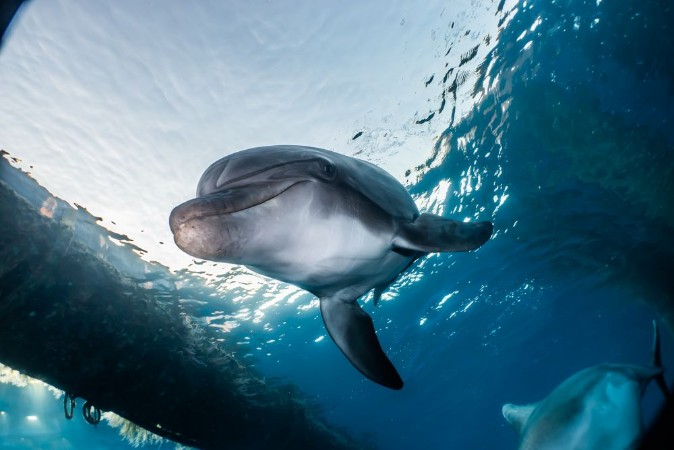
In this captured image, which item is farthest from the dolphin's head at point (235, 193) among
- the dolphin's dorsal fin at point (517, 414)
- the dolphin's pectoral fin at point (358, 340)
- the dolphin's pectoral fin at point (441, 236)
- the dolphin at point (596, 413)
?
the dolphin's dorsal fin at point (517, 414)

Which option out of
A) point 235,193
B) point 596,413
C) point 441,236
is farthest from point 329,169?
point 596,413

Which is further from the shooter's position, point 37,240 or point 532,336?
point 532,336

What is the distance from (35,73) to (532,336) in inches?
1153

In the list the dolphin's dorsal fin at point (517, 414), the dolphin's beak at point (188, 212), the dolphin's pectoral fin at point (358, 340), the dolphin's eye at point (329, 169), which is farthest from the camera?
the dolphin's dorsal fin at point (517, 414)

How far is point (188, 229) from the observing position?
1853 mm

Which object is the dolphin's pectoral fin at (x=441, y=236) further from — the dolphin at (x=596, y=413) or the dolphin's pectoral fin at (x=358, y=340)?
the dolphin at (x=596, y=413)

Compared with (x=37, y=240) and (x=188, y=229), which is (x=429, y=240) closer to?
(x=188, y=229)

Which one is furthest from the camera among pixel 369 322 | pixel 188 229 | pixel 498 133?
pixel 498 133

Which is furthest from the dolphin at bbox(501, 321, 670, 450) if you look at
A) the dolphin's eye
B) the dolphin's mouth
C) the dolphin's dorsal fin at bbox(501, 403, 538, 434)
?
the dolphin's mouth

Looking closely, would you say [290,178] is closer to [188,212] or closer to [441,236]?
[188,212]

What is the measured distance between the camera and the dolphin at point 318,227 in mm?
1969

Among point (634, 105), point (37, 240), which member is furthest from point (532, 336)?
point (37, 240)

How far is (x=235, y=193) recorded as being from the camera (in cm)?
200

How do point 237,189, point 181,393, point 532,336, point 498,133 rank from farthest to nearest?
point 532,336, point 498,133, point 181,393, point 237,189
